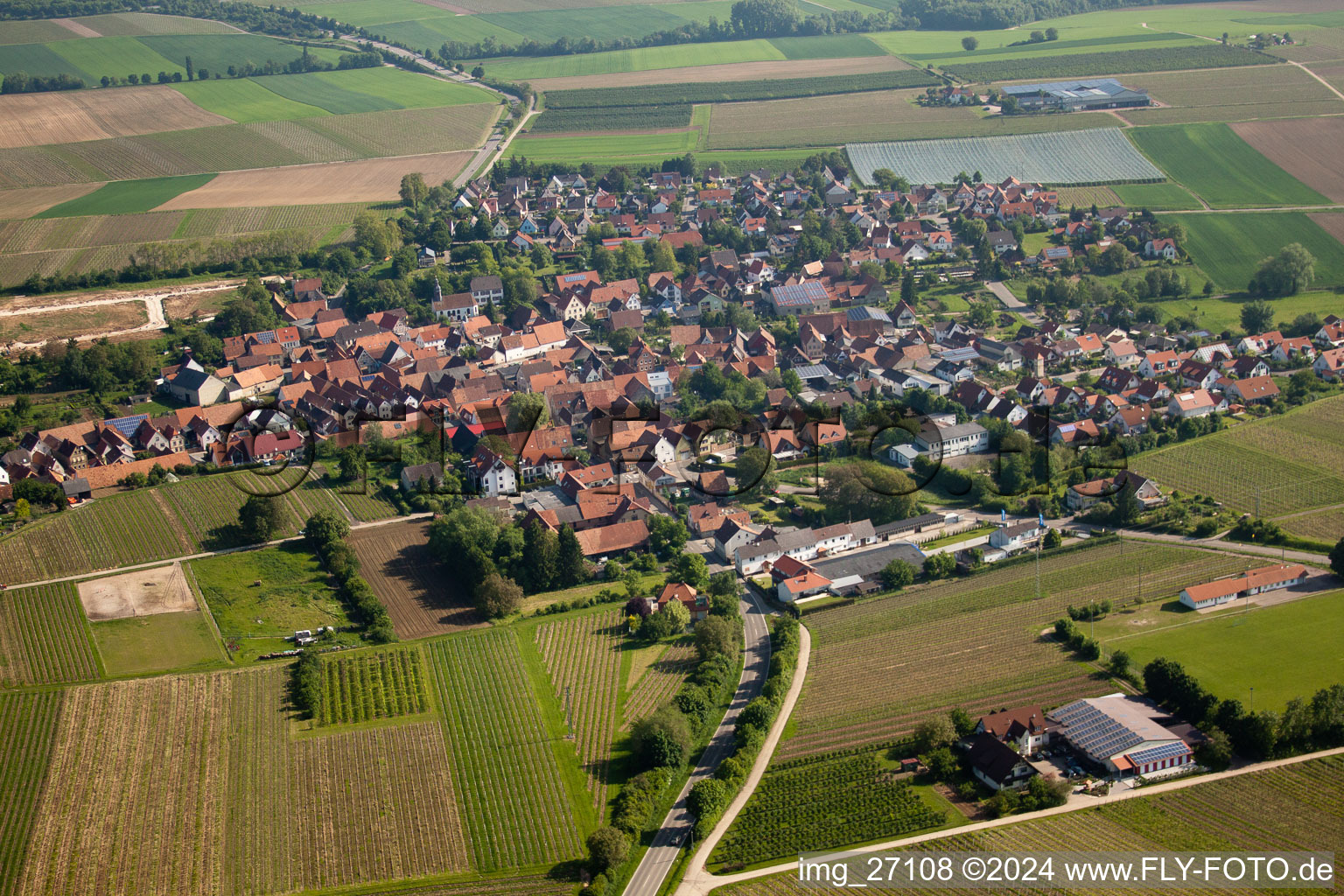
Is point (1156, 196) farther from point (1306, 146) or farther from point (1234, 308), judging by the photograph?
point (1234, 308)

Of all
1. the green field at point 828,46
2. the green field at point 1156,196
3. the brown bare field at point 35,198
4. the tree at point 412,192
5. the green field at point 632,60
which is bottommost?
the brown bare field at point 35,198

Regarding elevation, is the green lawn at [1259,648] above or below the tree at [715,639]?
above

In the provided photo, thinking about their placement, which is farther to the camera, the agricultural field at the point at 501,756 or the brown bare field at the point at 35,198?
the brown bare field at the point at 35,198

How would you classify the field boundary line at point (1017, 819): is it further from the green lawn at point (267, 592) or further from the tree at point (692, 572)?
the green lawn at point (267, 592)

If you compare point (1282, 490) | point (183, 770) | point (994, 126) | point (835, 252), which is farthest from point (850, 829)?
point (994, 126)

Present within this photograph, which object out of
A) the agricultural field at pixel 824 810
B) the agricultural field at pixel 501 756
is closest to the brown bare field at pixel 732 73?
the agricultural field at pixel 501 756

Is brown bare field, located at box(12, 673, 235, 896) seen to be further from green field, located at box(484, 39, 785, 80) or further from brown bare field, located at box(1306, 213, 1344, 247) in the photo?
green field, located at box(484, 39, 785, 80)

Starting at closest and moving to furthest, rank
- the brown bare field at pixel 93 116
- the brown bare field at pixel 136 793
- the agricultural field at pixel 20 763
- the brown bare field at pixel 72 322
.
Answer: the brown bare field at pixel 136 793 < the agricultural field at pixel 20 763 < the brown bare field at pixel 72 322 < the brown bare field at pixel 93 116
